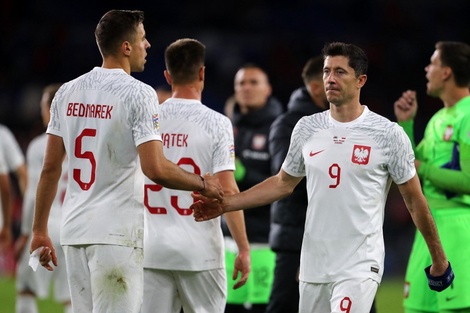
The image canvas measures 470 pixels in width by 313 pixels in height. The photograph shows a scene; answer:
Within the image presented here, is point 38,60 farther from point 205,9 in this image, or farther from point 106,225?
point 106,225

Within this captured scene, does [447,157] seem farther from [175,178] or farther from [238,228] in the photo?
[175,178]

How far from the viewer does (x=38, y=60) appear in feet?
77.7

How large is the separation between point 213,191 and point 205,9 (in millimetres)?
19854

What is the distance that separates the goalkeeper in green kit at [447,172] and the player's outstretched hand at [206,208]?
1.86 meters

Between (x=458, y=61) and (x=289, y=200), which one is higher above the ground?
(x=458, y=61)

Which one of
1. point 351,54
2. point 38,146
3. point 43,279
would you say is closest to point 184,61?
point 351,54

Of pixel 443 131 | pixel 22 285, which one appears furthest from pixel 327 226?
pixel 22 285

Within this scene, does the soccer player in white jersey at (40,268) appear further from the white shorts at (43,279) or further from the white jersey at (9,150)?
the white jersey at (9,150)

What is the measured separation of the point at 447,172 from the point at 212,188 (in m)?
2.15

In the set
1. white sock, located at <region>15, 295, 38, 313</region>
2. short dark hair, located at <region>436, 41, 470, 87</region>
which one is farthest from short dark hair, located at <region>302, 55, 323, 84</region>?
white sock, located at <region>15, 295, 38, 313</region>

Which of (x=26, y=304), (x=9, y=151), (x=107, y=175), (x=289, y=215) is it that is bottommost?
(x=26, y=304)

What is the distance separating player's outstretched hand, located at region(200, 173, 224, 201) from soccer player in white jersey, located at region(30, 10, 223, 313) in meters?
0.07

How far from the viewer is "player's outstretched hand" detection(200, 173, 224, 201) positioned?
600 cm

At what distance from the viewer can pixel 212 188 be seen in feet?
19.7
